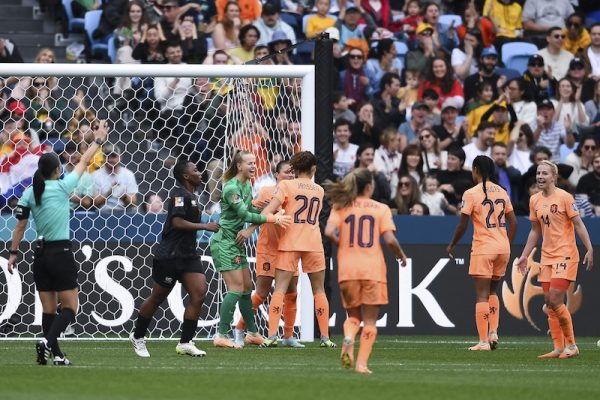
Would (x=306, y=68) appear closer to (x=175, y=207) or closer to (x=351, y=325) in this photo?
(x=175, y=207)

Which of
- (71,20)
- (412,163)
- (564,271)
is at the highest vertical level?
(71,20)

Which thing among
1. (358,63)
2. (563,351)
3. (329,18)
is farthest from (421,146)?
(563,351)

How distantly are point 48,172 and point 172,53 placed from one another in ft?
28.1

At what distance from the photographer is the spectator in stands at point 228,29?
21500mm

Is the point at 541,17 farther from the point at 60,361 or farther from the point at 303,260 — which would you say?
the point at 60,361

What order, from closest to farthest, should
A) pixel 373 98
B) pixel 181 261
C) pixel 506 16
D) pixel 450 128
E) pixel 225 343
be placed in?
pixel 181 261
pixel 225 343
pixel 450 128
pixel 373 98
pixel 506 16

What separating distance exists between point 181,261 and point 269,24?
31.8 feet

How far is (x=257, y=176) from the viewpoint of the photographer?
17.3 metres

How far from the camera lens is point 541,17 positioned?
79.8 ft

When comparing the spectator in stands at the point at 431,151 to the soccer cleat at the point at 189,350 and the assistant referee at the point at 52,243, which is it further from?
the assistant referee at the point at 52,243

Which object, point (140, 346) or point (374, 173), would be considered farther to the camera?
point (374, 173)

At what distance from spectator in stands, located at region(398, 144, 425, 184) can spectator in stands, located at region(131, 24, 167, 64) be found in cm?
378

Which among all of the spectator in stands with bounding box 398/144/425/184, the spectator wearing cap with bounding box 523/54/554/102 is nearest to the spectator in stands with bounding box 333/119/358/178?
the spectator in stands with bounding box 398/144/425/184

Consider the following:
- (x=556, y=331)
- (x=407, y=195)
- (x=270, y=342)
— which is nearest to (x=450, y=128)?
(x=407, y=195)
